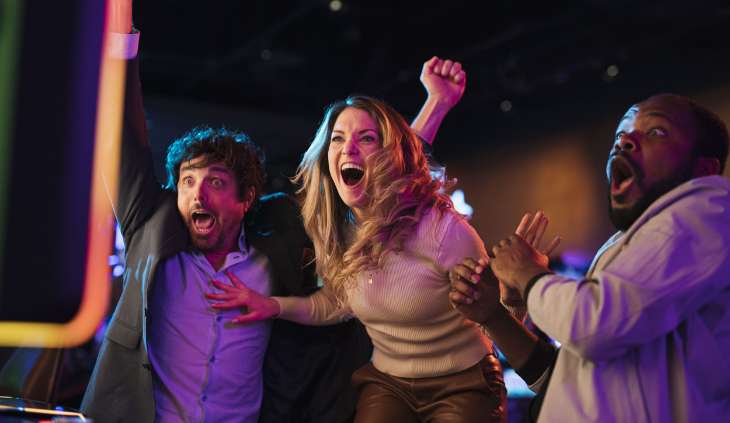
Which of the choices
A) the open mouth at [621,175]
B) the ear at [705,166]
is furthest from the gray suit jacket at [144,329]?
the ear at [705,166]

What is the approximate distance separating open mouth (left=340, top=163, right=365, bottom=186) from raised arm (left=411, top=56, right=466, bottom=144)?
420 millimetres

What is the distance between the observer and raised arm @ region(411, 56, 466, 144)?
304 cm

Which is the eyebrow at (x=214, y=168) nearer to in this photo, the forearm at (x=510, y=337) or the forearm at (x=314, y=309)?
the forearm at (x=314, y=309)

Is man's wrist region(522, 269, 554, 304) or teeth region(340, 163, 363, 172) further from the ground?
teeth region(340, 163, 363, 172)

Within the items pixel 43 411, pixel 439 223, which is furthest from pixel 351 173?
pixel 43 411

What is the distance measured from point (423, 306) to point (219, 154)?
3.29ft

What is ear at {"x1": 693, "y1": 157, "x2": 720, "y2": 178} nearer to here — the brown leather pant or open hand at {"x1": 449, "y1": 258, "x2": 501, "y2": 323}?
open hand at {"x1": 449, "y1": 258, "x2": 501, "y2": 323}

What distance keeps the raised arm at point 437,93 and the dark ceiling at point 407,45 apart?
394cm

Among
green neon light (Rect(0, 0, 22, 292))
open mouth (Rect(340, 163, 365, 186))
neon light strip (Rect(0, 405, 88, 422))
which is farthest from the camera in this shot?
open mouth (Rect(340, 163, 365, 186))

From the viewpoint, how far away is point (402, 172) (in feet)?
8.86

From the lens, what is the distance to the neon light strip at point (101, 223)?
7.75ft

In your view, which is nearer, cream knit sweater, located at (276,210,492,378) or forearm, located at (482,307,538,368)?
forearm, located at (482,307,538,368)

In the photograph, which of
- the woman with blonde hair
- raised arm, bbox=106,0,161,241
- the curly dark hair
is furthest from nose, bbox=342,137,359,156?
raised arm, bbox=106,0,161,241

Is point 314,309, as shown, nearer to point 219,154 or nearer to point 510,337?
point 219,154
